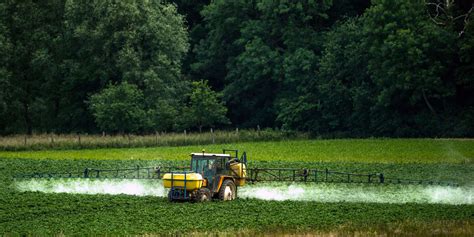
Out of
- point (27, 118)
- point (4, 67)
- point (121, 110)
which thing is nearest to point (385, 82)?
point (121, 110)

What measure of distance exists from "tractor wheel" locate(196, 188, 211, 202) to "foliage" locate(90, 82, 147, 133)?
43.4 metres

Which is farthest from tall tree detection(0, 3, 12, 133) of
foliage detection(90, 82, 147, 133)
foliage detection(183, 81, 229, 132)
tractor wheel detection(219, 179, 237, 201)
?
tractor wheel detection(219, 179, 237, 201)

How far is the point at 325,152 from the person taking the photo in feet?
221

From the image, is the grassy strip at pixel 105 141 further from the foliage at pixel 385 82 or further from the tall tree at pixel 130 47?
the foliage at pixel 385 82

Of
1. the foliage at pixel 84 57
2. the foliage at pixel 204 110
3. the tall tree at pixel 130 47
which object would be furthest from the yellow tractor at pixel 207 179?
the tall tree at pixel 130 47

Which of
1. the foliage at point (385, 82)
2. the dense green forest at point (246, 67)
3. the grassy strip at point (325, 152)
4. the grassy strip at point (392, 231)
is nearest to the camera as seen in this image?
the grassy strip at point (392, 231)

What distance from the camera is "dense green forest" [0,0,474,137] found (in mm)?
76938

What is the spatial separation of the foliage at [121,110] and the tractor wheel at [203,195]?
143ft

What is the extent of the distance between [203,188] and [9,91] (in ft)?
180

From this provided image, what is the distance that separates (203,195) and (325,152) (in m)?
28.8

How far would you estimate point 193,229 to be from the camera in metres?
32.2

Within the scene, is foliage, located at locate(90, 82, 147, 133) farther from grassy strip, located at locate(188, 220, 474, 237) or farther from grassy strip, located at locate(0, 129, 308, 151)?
grassy strip, located at locate(188, 220, 474, 237)

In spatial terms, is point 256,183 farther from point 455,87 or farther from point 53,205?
point 455,87

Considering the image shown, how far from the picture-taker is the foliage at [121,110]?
82.8 meters
